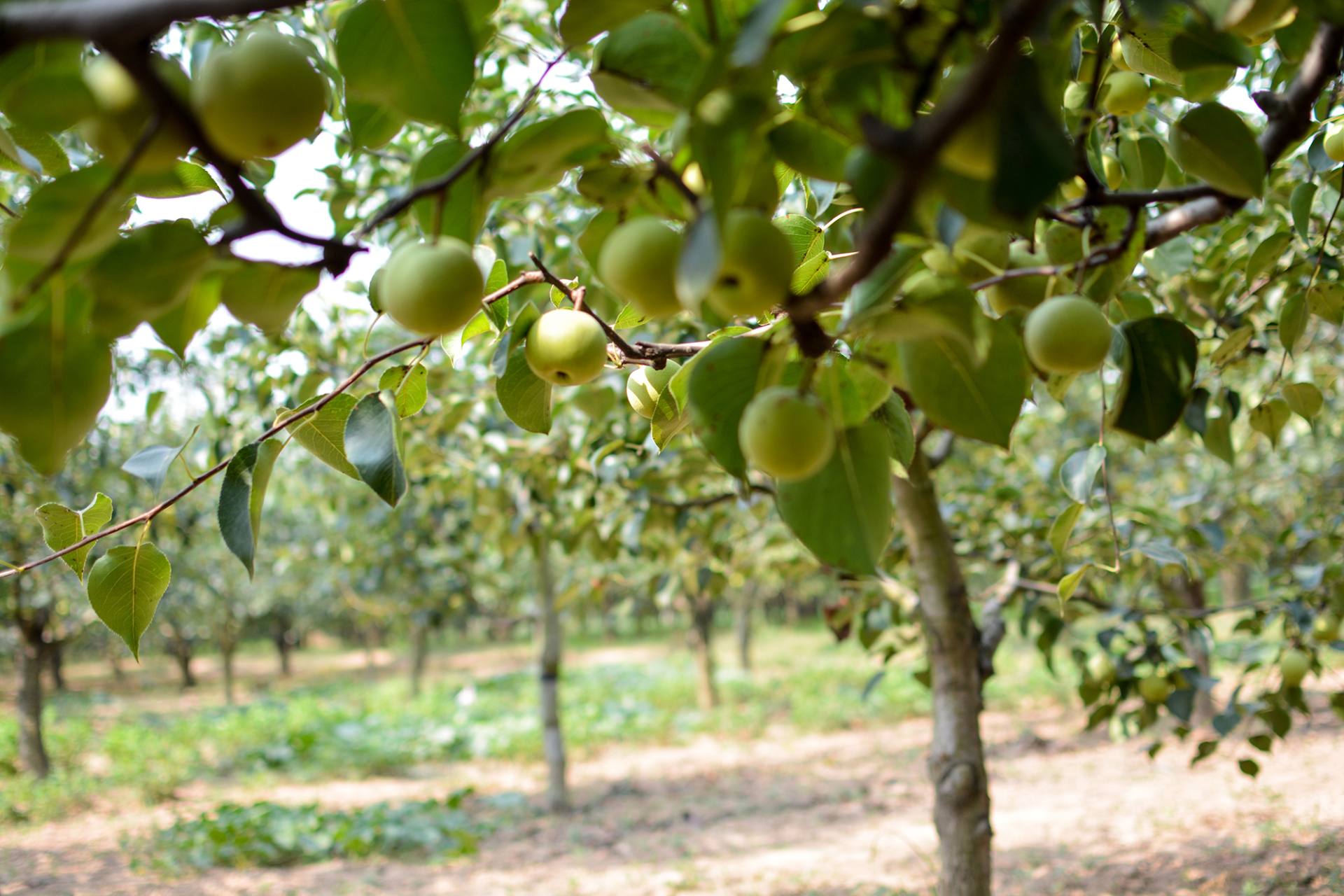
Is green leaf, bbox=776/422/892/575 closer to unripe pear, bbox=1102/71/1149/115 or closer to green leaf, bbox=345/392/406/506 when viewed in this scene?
green leaf, bbox=345/392/406/506

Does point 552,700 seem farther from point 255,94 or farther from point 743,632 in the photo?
point 743,632

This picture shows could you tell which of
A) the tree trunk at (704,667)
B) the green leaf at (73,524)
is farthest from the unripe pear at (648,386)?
the tree trunk at (704,667)

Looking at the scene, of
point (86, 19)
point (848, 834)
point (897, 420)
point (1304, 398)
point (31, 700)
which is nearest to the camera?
point (86, 19)

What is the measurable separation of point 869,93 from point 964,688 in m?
1.95

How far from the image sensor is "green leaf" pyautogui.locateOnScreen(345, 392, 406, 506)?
2.50ft

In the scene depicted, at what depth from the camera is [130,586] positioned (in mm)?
838

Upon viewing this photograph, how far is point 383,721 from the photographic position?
38.0 feet

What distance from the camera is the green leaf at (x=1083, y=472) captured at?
3.11 feet

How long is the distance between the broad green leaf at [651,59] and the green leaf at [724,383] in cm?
15

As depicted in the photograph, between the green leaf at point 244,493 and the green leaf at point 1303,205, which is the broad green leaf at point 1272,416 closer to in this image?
the green leaf at point 1303,205

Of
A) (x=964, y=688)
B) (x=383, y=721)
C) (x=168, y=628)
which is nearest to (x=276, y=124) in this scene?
(x=964, y=688)

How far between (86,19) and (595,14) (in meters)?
0.28

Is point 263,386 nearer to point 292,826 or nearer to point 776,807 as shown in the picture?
point 292,826

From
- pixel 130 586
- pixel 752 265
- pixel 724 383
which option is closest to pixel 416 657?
pixel 130 586
